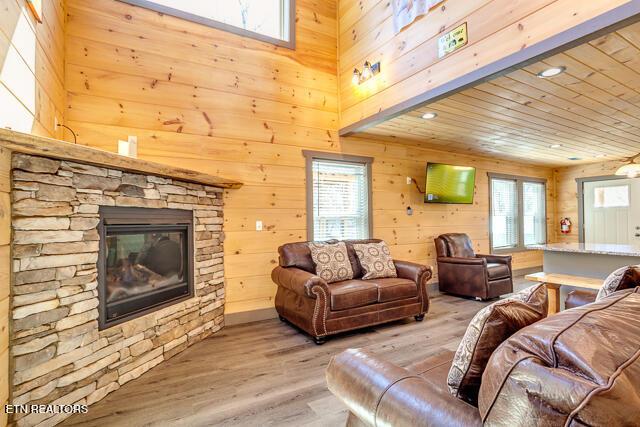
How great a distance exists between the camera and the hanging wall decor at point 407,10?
2.88 meters

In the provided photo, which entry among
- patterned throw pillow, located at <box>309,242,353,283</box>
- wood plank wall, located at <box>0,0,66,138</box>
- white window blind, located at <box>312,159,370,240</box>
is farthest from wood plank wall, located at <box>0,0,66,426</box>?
white window blind, located at <box>312,159,370,240</box>

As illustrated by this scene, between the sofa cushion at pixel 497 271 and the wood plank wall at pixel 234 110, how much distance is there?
119 centimetres

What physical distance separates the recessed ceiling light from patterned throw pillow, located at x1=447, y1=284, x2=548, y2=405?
88.6 inches

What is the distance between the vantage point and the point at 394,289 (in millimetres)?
3359

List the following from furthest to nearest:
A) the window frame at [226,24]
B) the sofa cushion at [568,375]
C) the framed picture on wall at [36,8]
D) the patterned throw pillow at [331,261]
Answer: the patterned throw pillow at [331,261] < the window frame at [226,24] < the framed picture on wall at [36,8] < the sofa cushion at [568,375]

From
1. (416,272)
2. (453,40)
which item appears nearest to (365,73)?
(453,40)

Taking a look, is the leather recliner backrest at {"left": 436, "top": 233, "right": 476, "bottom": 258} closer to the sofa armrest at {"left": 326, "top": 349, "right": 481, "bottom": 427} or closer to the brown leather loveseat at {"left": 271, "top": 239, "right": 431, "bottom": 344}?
the brown leather loveseat at {"left": 271, "top": 239, "right": 431, "bottom": 344}

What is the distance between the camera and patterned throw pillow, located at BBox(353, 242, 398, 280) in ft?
11.9

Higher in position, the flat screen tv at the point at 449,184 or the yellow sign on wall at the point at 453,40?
the yellow sign on wall at the point at 453,40

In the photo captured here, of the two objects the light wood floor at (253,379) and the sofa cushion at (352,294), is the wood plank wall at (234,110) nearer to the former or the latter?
the light wood floor at (253,379)

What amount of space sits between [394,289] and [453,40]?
7.85ft

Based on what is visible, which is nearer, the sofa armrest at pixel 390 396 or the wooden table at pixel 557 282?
the sofa armrest at pixel 390 396

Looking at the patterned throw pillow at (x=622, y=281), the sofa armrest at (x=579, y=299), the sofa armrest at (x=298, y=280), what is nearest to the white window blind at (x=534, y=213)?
the sofa armrest at (x=579, y=299)

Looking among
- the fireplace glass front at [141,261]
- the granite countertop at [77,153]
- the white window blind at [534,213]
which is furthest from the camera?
the white window blind at [534,213]
